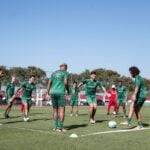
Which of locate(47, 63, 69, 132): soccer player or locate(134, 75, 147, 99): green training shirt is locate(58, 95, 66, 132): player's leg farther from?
locate(134, 75, 147, 99): green training shirt

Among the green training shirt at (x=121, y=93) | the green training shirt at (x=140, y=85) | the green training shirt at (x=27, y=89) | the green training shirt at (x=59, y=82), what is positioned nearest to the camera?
the green training shirt at (x=59, y=82)

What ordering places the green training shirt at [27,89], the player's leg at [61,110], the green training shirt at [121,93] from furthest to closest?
1. the green training shirt at [121,93]
2. the green training shirt at [27,89]
3. the player's leg at [61,110]

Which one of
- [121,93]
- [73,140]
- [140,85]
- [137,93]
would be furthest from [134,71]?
[121,93]

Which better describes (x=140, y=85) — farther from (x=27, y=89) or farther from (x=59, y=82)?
(x=27, y=89)

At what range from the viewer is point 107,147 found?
9.38 meters

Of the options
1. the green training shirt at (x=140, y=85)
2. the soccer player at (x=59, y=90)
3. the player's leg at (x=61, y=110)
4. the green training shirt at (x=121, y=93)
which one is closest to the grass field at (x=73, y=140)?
the player's leg at (x=61, y=110)

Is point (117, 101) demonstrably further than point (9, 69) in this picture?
No

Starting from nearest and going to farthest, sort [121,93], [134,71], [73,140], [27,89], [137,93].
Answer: [73,140] < [134,71] < [137,93] < [27,89] < [121,93]

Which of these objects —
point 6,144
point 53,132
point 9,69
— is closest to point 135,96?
point 53,132

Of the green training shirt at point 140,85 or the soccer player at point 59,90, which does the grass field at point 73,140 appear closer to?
the soccer player at point 59,90

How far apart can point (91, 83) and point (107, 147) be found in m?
7.15

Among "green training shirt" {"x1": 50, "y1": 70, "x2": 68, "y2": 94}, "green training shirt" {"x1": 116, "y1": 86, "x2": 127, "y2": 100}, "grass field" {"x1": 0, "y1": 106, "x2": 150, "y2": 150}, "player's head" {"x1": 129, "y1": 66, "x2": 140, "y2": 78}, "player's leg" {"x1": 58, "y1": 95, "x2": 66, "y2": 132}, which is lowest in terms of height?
"grass field" {"x1": 0, "y1": 106, "x2": 150, "y2": 150}

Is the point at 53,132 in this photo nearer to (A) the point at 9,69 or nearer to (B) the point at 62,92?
(B) the point at 62,92

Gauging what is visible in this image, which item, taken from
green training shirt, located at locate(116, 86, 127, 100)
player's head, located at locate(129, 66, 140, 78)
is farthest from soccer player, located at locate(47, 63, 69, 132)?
green training shirt, located at locate(116, 86, 127, 100)
